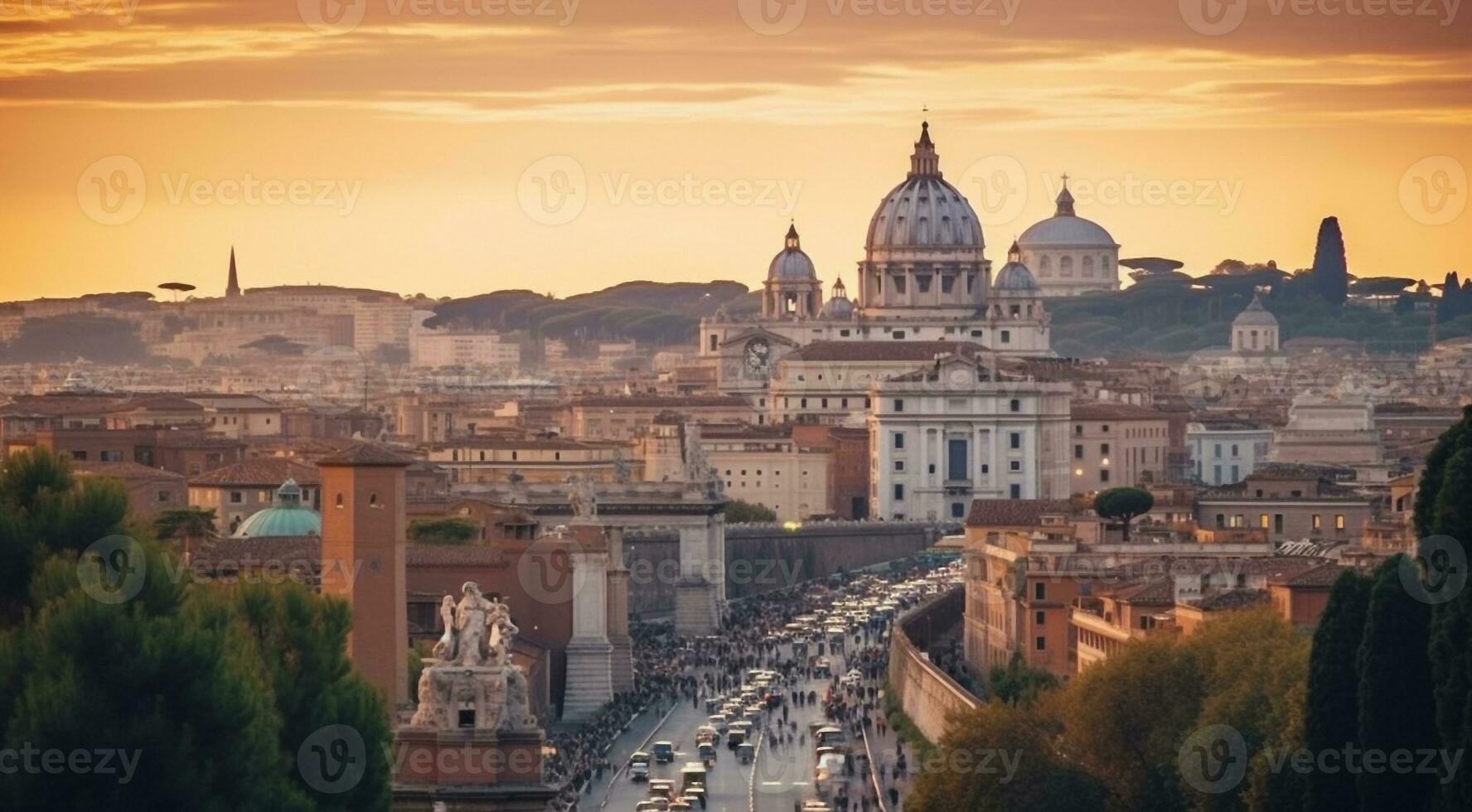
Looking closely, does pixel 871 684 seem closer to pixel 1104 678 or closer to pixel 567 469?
pixel 1104 678

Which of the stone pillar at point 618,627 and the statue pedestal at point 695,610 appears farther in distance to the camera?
the statue pedestal at point 695,610

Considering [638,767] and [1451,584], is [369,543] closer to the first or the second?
[638,767]

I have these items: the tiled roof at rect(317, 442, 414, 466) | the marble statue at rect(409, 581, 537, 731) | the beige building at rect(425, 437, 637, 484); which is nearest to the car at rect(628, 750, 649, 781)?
the tiled roof at rect(317, 442, 414, 466)

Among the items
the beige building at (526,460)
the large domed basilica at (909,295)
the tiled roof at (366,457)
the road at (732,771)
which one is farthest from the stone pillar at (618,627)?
the large domed basilica at (909,295)

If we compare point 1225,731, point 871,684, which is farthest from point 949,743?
point 871,684
